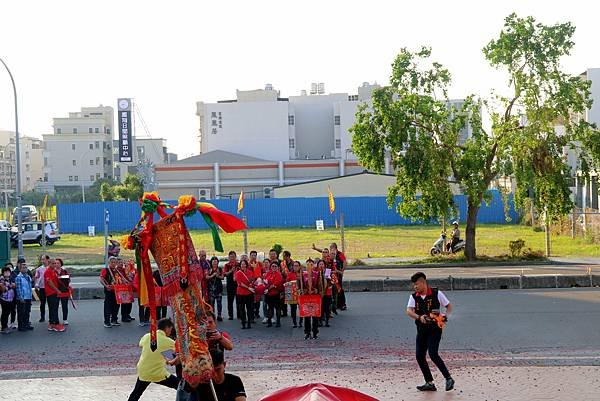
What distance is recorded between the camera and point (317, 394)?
5.10 metres

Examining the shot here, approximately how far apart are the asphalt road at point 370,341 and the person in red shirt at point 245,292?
0.33 m

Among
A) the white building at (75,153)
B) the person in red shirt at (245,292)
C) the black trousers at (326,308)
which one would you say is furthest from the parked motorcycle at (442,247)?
the white building at (75,153)

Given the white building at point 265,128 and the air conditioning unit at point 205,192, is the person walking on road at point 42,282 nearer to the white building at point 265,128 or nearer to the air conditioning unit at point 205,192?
the air conditioning unit at point 205,192

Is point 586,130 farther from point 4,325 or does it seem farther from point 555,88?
point 4,325

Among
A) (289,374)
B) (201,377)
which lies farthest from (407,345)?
(201,377)

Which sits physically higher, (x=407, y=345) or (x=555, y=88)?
(x=555, y=88)

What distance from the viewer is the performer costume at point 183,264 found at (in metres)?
6.45

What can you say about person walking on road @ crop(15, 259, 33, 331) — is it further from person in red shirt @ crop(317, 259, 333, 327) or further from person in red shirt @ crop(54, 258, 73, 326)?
person in red shirt @ crop(317, 259, 333, 327)

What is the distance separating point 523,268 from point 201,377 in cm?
2340

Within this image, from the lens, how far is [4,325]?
17344mm

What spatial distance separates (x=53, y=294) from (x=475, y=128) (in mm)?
17401

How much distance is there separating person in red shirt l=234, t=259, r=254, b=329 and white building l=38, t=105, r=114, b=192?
88.9 meters

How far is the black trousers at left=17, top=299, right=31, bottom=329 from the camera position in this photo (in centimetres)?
1733

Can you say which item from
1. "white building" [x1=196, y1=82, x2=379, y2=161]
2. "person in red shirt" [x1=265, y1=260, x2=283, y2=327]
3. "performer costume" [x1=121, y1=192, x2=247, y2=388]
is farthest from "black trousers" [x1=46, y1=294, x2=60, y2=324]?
"white building" [x1=196, y1=82, x2=379, y2=161]
